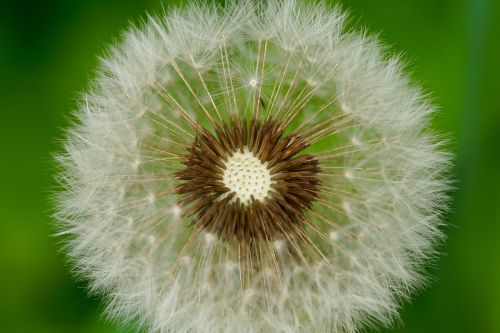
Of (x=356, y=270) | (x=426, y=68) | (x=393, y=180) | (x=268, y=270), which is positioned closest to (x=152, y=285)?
(x=268, y=270)

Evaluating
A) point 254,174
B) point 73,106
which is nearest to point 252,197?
point 254,174

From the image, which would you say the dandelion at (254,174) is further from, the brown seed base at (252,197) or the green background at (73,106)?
the green background at (73,106)

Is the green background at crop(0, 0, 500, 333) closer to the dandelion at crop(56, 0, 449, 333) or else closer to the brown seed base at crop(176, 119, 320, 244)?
the dandelion at crop(56, 0, 449, 333)

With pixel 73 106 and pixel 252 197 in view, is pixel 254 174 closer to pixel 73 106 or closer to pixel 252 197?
pixel 252 197

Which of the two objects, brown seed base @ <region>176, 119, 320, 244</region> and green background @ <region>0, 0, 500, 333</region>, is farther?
green background @ <region>0, 0, 500, 333</region>

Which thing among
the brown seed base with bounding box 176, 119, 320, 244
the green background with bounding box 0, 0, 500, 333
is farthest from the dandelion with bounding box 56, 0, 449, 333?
the green background with bounding box 0, 0, 500, 333

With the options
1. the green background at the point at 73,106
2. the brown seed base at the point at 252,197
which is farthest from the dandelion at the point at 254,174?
the green background at the point at 73,106
